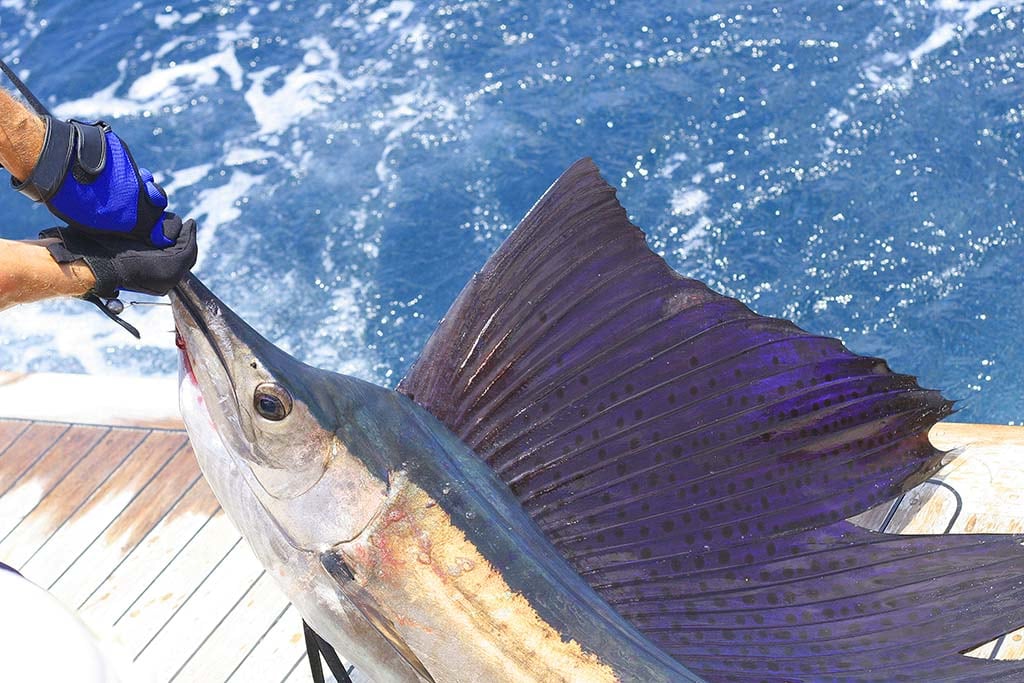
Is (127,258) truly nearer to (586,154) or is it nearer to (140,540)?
(140,540)

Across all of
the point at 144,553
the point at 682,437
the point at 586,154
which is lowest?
the point at 144,553

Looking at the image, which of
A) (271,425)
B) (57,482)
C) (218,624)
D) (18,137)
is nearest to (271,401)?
(271,425)

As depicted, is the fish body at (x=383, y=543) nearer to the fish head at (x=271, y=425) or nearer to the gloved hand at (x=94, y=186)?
the fish head at (x=271, y=425)

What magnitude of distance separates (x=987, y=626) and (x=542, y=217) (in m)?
1.01

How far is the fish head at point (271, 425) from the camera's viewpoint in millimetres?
1592

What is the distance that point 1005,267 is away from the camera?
17.6 feet

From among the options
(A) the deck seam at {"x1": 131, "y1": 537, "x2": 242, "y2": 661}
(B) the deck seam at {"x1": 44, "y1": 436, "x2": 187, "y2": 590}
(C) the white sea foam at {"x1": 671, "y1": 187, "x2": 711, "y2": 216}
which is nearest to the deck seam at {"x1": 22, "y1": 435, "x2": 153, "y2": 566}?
(B) the deck seam at {"x1": 44, "y1": 436, "x2": 187, "y2": 590}

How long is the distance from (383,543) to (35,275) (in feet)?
2.13

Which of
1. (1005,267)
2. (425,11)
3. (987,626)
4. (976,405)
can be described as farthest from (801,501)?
(425,11)

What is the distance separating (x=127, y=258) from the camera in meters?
1.55

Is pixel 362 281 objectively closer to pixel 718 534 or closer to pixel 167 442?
pixel 167 442

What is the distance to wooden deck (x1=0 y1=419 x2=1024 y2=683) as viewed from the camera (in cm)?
263

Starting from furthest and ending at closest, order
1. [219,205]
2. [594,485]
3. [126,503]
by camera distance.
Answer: [219,205] → [126,503] → [594,485]

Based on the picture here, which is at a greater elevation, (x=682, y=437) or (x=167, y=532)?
(x=682, y=437)
